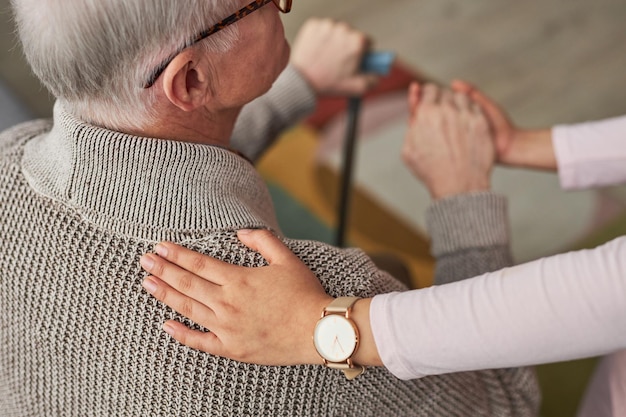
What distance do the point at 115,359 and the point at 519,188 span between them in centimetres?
183

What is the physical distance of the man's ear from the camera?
0.89 metres

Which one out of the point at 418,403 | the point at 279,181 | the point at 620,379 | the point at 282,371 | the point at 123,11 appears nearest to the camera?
the point at 123,11

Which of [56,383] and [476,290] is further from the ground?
[476,290]

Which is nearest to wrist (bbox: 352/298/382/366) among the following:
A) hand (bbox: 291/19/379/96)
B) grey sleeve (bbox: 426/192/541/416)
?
grey sleeve (bbox: 426/192/541/416)

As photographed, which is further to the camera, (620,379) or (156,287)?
(620,379)

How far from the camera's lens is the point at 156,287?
2.91 feet

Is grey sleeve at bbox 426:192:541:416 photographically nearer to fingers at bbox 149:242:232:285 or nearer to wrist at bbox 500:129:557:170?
wrist at bbox 500:129:557:170

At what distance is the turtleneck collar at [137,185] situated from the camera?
926 millimetres

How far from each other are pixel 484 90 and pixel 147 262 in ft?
7.18

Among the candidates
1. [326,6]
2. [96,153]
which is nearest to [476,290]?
[96,153]

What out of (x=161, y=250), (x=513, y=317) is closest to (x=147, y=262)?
(x=161, y=250)

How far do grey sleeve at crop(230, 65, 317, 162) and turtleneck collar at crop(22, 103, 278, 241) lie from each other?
1.69ft

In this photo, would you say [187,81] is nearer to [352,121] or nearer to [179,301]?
[179,301]

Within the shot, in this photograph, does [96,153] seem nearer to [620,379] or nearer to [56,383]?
[56,383]
